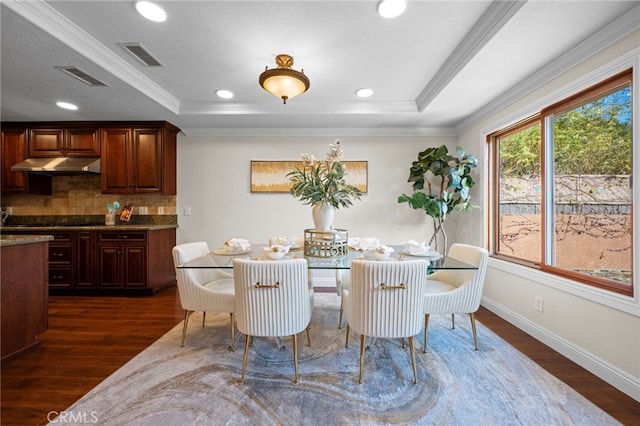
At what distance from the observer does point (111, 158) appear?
383 cm

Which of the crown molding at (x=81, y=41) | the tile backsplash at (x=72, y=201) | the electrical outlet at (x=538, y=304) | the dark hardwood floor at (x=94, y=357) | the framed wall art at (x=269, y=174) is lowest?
the dark hardwood floor at (x=94, y=357)

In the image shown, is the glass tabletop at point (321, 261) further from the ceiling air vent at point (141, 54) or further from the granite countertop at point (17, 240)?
the ceiling air vent at point (141, 54)

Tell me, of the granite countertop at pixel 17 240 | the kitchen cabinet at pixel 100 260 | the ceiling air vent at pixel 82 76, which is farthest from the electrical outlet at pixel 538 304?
the ceiling air vent at pixel 82 76

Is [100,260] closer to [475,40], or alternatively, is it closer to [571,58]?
[475,40]

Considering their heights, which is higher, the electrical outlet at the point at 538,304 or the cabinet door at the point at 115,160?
the cabinet door at the point at 115,160

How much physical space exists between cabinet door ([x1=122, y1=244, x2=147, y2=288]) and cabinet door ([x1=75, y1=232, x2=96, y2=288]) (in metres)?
0.41

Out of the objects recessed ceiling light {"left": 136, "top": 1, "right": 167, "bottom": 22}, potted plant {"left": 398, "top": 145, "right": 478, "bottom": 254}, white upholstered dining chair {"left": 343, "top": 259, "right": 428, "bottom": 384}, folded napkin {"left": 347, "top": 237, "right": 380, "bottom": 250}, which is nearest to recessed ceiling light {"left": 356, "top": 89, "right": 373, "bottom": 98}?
Answer: potted plant {"left": 398, "top": 145, "right": 478, "bottom": 254}

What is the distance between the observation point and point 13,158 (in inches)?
151

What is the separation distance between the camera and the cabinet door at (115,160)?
12.5 ft

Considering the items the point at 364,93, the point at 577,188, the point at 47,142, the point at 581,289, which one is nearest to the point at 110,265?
the point at 47,142

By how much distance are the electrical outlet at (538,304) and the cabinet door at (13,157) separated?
20.8 ft

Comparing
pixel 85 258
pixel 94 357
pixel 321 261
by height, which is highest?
pixel 321 261

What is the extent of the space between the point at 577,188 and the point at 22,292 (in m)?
4.42

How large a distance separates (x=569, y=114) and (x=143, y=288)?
492cm
